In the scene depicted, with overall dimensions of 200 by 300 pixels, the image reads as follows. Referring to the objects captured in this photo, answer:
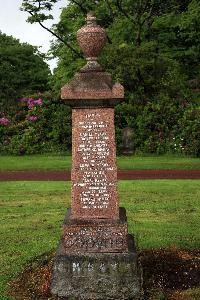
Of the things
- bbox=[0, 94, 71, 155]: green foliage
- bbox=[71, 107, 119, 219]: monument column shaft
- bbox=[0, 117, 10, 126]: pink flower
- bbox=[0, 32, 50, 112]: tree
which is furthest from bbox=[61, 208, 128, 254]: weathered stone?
bbox=[0, 32, 50, 112]: tree

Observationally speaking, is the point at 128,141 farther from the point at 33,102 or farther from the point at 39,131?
the point at 33,102

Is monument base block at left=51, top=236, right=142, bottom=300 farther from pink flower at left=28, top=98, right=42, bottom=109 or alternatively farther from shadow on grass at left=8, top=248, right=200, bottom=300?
pink flower at left=28, top=98, right=42, bottom=109

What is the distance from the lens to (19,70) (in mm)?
41906

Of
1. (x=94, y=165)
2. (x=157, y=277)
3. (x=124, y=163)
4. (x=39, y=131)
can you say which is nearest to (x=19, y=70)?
(x=39, y=131)

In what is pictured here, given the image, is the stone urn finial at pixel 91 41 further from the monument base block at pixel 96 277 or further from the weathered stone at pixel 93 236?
the monument base block at pixel 96 277

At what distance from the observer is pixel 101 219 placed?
757 cm

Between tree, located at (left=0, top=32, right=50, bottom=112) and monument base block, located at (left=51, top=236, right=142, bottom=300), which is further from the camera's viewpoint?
tree, located at (left=0, top=32, right=50, bottom=112)

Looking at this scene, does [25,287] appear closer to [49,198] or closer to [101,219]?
[101,219]

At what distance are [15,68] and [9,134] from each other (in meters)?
14.5

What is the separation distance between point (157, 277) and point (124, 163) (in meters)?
13.7

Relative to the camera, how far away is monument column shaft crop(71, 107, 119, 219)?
754 centimetres

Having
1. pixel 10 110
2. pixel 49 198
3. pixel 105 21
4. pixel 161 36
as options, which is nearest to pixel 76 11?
pixel 105 21

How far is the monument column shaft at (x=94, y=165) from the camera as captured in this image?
754 cm

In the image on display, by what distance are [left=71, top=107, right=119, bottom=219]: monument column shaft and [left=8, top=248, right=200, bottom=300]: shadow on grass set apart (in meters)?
1.04
